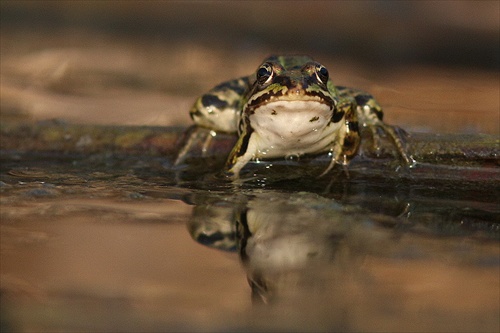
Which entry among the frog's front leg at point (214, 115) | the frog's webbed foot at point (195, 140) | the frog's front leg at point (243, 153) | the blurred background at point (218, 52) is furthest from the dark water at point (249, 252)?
the blurred background at point (218, 52)

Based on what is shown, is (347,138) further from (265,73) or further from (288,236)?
(288,236)

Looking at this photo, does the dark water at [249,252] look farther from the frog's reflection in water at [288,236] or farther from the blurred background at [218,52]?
the blurred background at [218,52]

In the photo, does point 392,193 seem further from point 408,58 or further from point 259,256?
point 408,58

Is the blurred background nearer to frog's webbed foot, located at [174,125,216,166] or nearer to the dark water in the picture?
frog's webbed foot, located at [174,125,216,166]

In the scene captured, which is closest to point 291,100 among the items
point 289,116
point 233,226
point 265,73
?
point 289,116

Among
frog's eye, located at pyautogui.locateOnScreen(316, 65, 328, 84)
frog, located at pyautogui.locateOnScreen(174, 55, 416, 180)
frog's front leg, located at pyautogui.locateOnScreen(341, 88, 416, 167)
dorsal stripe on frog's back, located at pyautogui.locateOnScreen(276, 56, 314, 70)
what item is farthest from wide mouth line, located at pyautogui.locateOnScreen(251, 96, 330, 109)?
frog's front leg, located at pyautogui.locateOnScreen(341, 88, 416, 167)

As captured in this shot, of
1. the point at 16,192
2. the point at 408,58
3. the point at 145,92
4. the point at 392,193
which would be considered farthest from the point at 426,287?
the point at 408,58

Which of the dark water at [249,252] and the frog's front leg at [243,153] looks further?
the frog's front leg at [243,153]
